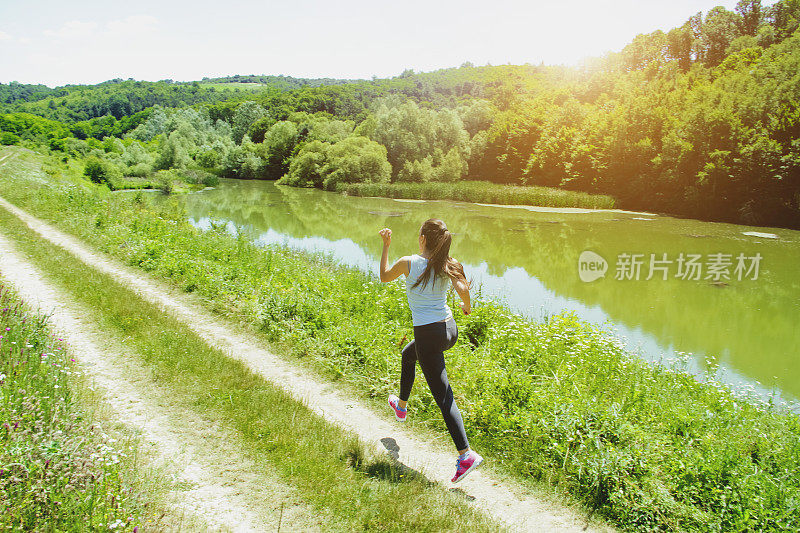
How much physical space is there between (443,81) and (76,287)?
122m

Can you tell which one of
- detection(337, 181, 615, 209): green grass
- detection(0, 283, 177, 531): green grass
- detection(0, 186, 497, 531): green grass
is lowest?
detection(337, 181, 615, 209): green grass

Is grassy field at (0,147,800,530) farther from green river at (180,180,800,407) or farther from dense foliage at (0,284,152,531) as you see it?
dense foliage at (0,284,152,531)

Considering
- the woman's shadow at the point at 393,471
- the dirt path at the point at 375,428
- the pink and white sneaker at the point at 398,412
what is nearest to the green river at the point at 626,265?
the dirt path at the point at 375,428

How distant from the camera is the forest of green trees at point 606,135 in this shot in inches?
1299

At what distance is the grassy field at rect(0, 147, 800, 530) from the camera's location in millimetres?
3990

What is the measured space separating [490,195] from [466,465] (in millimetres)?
40283

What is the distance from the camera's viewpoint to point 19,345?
495cm

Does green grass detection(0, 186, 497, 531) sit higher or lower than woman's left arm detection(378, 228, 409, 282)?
lower

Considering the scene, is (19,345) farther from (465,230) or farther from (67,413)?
(465,230)

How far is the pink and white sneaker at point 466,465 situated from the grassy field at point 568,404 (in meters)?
0.59

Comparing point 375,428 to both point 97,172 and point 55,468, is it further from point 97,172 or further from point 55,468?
point 97,172

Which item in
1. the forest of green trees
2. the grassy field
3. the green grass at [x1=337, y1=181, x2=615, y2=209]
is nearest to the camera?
the grassy field

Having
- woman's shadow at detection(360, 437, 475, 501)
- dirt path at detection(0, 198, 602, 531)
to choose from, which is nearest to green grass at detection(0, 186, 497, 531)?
woman's shadow at detection(360, 437, 475, 501)

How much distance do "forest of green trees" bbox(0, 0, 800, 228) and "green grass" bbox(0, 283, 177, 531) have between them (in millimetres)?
39239
